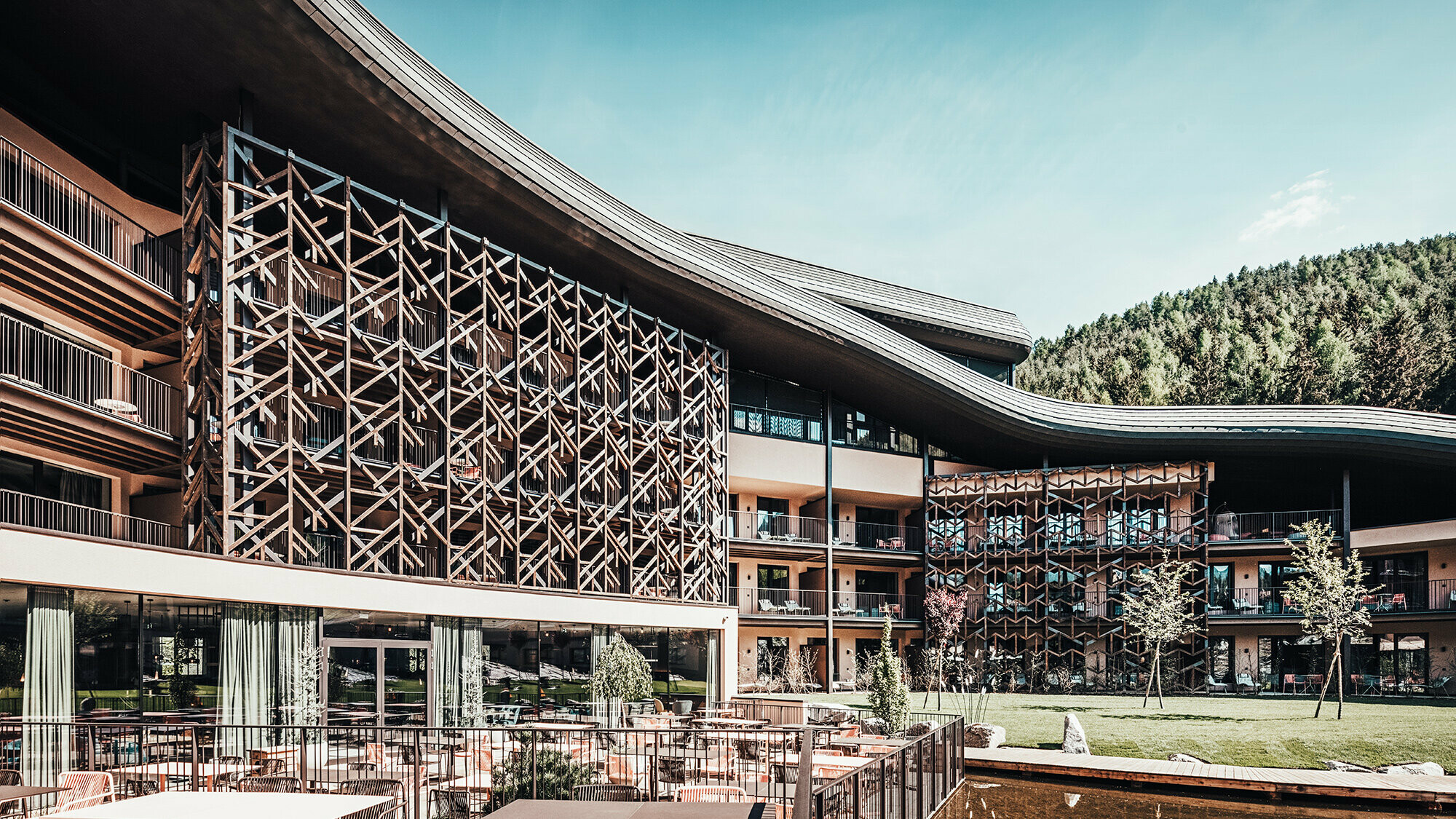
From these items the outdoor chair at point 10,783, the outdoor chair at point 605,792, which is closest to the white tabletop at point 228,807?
the outdoor chair at point 605,792

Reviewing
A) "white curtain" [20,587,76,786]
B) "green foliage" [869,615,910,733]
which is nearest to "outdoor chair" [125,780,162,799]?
"white curtain" [20,587,76,786]

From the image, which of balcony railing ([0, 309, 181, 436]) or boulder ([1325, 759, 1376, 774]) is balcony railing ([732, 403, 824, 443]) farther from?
boulder ([1325, 759, 1376, 774])

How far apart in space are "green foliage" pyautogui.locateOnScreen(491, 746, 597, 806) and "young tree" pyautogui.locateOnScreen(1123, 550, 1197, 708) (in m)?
24.5

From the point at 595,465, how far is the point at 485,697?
7289 mm

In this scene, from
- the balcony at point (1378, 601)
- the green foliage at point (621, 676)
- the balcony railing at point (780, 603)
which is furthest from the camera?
the balcony railing at point (780, 603)

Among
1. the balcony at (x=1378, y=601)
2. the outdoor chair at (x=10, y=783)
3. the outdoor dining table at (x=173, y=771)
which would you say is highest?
the outdoor chair at (x=10, y=783)

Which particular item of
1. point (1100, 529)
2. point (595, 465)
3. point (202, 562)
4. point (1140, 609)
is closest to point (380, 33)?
point (202, 562)

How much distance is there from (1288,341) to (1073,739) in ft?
170

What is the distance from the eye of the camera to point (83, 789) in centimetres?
1077

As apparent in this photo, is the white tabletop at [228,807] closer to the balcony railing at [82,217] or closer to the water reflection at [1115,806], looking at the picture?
the water reflection at [1115,806]

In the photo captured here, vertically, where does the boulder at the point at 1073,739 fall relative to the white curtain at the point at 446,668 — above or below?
below

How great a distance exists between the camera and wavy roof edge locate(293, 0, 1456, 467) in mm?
21859

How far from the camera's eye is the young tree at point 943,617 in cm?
3812

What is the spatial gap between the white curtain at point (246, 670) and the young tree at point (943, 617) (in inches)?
1003
